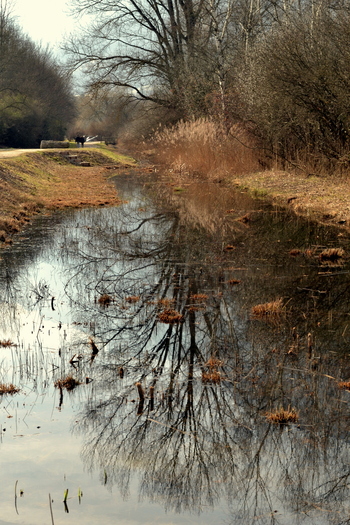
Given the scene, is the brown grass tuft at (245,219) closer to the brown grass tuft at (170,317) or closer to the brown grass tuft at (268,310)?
the brown grass tuft at (268,310)

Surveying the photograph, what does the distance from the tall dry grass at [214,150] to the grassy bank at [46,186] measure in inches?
135

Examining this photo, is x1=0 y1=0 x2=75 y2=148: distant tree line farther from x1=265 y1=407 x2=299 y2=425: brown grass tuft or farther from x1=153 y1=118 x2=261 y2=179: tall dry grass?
x1=265 y1=407 x2=299 y2=425: brown grass tuft

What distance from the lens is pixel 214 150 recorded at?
2467 cm

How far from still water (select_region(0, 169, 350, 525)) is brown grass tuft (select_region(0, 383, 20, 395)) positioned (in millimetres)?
52

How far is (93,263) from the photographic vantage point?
35.7 feet

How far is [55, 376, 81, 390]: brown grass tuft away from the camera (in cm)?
574

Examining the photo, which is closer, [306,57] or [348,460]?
[348,460]

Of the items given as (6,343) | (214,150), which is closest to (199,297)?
(6,343)

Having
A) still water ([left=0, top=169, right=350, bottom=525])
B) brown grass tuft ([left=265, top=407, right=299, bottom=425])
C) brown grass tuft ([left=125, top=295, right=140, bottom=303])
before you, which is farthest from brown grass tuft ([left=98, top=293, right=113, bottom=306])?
brown grass tuft ([left=265, top=407, right=299, bottom=425])

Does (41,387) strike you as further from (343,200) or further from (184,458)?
(343,200)

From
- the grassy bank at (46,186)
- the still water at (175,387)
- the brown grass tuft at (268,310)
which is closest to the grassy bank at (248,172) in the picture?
the grassy bank at (46,186)

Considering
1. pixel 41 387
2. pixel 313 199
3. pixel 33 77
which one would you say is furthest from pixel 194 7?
pixel 41 387

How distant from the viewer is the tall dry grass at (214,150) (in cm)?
2348

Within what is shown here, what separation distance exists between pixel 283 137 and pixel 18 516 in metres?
18.4
